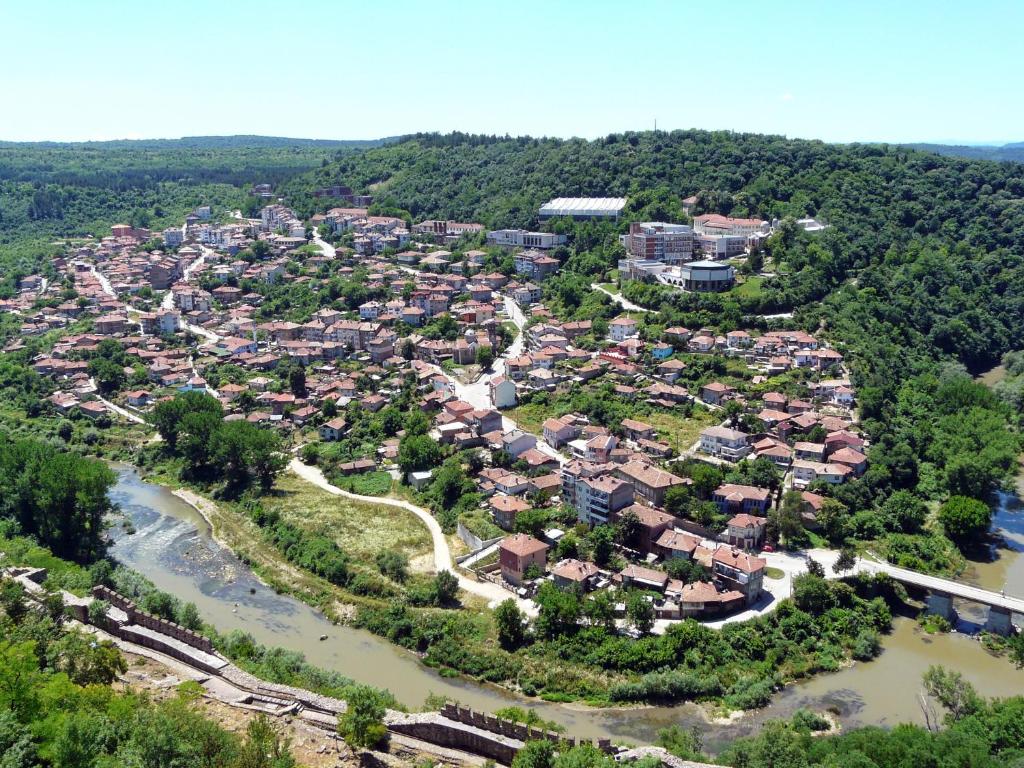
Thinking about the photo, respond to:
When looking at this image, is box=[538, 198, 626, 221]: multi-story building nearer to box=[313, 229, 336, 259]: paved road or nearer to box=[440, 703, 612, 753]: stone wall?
box=[313, 229, 336, 259]: paved road

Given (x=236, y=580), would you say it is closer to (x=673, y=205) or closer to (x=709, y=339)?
(x=709, y=339)

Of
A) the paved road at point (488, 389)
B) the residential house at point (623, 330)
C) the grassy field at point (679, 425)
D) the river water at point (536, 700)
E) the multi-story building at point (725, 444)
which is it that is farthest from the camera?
the residential house at point (623, 330)

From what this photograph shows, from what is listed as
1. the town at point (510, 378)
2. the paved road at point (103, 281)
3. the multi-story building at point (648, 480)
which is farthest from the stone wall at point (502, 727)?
the paved road at point (103, 281)

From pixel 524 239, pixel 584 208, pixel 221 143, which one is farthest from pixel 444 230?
pixel 221 143

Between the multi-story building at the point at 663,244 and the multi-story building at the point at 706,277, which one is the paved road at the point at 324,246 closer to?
the multi-story building at the point at 663,244

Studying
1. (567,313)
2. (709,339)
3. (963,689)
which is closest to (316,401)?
(567,313)

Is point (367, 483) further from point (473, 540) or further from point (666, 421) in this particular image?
point (666, 421)

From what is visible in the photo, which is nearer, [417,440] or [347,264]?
[417,440]
